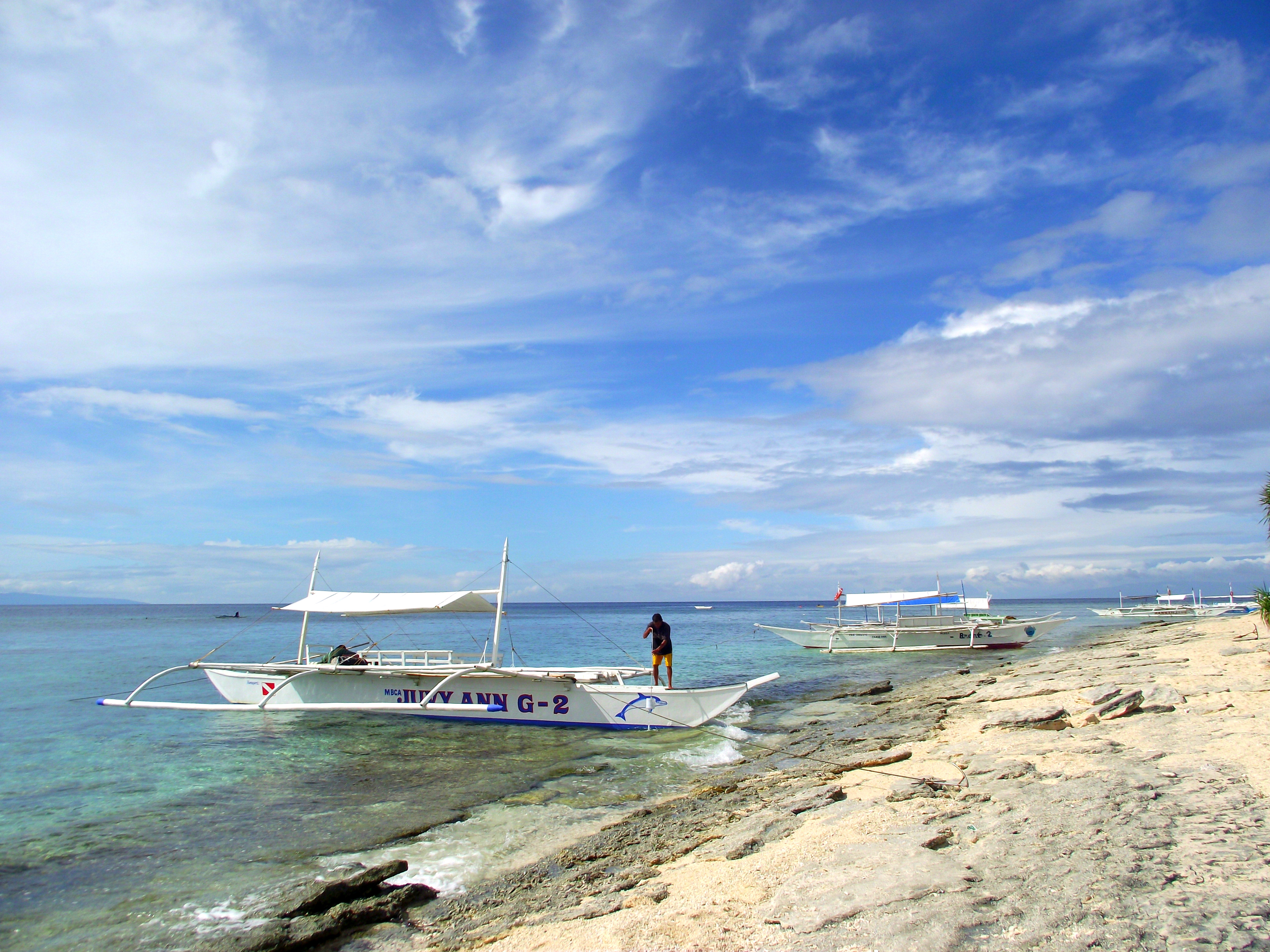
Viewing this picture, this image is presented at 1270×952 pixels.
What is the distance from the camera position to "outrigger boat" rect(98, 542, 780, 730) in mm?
14695

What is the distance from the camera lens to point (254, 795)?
11203 mm

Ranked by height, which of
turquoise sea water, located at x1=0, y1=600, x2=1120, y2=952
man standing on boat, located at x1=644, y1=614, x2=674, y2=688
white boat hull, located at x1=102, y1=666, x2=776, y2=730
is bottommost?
turquoise sea water, located at x1=0, y1=600, x2=1120, y2=952

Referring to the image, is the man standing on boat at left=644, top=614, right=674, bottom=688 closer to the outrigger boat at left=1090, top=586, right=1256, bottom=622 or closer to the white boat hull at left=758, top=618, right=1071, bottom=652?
the white boat hull at left=758, top=618, right=1071, bottom=652

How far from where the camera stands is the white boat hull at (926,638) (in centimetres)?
3412

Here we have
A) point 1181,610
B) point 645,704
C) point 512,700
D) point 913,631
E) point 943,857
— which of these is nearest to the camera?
point 943,857

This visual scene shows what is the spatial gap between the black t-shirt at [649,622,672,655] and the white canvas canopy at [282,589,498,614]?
3.91 meters

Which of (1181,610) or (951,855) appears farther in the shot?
(1181,610)

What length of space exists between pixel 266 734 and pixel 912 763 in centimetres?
1448

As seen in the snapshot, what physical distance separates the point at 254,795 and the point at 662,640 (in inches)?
321

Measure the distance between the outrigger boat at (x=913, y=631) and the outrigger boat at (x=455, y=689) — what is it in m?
21.4

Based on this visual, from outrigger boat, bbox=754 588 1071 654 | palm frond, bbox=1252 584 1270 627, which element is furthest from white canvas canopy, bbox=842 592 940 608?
palm frond, bbox=1252 584 1270 627

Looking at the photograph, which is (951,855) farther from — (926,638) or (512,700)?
(926,638)

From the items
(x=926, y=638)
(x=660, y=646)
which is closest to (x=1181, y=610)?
(x=926, y=638)

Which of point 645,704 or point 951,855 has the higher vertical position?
point 951,855
